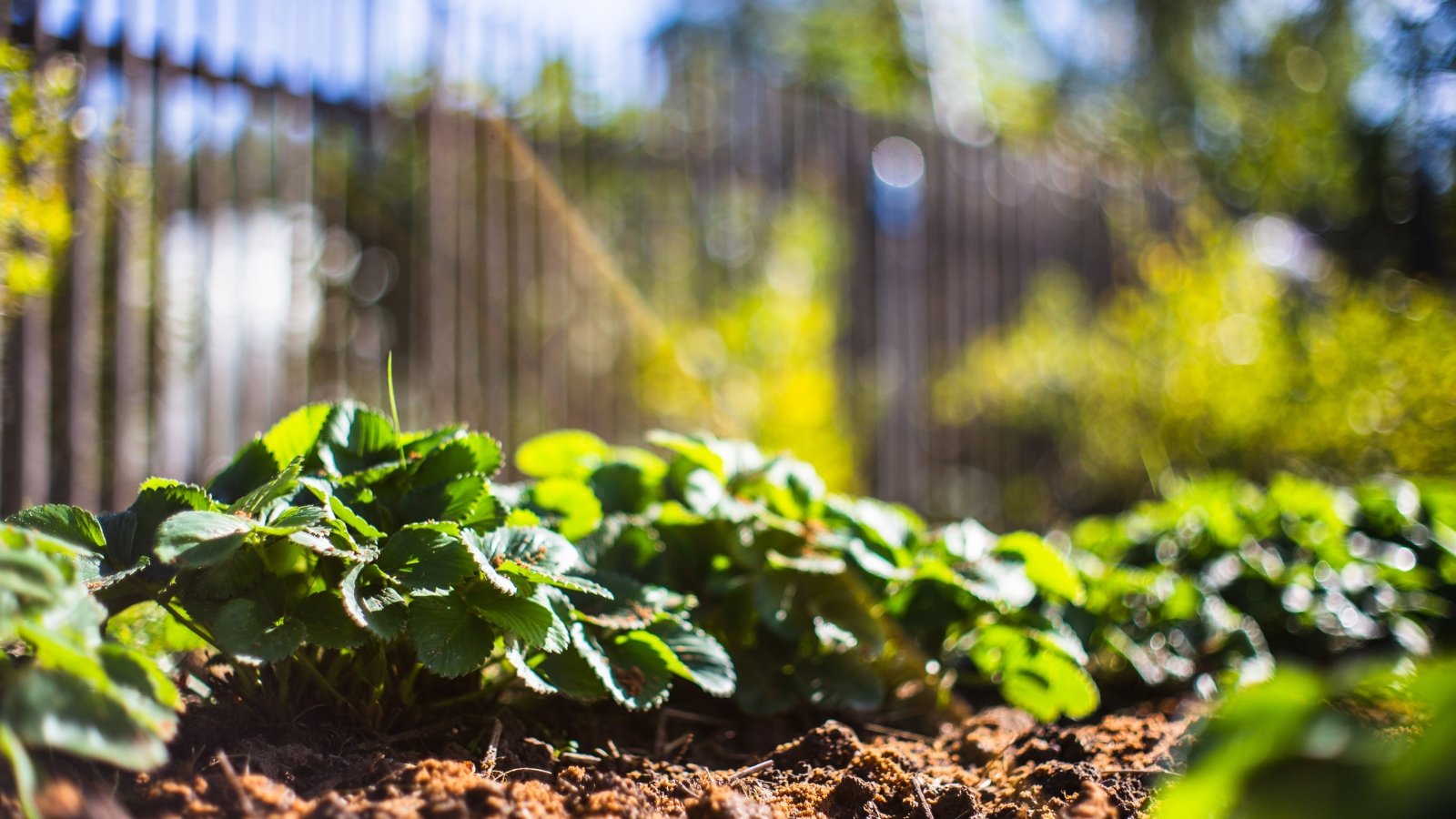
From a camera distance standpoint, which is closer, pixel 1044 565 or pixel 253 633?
pixel 253 633

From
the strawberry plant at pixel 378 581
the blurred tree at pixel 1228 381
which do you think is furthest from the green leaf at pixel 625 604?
the blurred tree at pixel 1228 381

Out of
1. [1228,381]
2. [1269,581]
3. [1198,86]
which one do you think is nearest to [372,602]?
[1269,581]

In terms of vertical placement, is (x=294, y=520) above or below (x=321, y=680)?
above

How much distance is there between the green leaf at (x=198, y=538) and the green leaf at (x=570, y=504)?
652 millimetres

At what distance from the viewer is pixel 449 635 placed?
1252mm

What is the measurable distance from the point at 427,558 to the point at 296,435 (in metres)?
0.38

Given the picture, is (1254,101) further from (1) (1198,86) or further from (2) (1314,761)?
(2) (1314,761)

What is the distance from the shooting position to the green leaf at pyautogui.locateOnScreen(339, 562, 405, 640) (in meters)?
1.16

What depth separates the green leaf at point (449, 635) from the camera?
1219 mm

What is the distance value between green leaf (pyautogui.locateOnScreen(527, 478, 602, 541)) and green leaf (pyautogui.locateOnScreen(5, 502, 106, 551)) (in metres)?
0.67

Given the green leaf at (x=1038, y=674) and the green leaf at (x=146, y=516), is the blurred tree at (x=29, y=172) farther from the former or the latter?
the green leaf at (x=1038, y=674)

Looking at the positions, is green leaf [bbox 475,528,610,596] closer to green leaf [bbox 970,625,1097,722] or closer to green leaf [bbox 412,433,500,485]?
green leaf [bbox 412,433,500,485]

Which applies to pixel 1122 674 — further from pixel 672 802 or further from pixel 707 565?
pixel 672 802

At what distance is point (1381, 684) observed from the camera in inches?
41.6
